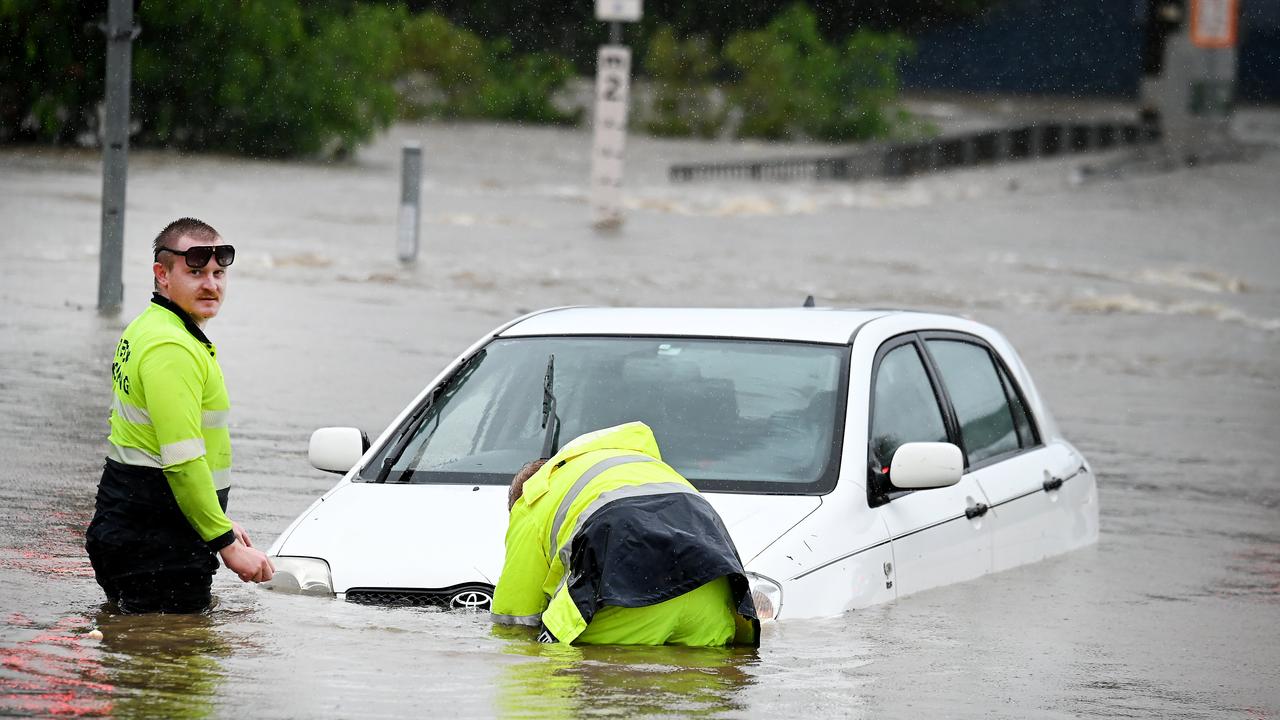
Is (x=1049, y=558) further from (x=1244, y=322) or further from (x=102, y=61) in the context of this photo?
(x=102, y=61)

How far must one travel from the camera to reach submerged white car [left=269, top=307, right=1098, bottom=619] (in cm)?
634

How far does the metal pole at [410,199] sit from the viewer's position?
23.3 meters

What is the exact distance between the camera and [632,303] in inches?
870

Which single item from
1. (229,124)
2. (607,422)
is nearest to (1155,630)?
(607,422)

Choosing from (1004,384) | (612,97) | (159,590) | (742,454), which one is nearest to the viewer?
(159,590)

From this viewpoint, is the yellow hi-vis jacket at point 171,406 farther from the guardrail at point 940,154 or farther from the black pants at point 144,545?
the guardrail at point 940,154

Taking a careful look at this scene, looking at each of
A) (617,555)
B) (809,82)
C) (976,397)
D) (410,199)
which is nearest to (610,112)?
(410,199)

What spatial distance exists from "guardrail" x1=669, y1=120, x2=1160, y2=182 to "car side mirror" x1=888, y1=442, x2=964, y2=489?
146 feet

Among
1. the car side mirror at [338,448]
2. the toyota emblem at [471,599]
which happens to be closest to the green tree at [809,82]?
the car side mirror at [338,448]

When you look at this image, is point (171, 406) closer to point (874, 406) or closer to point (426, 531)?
point (426, 531)

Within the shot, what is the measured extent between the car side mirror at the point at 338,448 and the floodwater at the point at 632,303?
0.55 meters

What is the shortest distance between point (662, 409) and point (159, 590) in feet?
6.32

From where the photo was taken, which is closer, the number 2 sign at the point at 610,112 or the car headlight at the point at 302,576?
the car headlight at the point at 302,576

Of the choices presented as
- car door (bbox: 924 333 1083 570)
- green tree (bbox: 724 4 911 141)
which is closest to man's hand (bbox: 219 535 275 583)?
car door (bbox: 924 333 1083 570)
